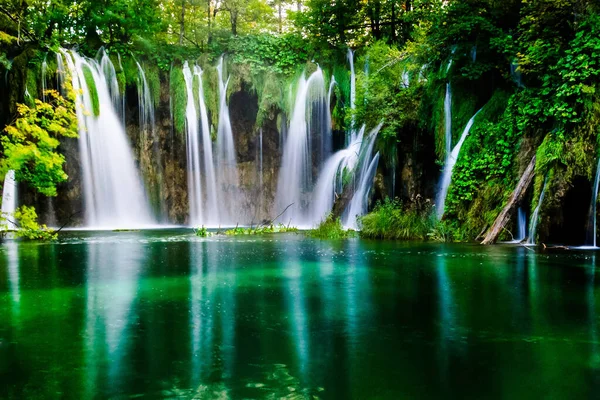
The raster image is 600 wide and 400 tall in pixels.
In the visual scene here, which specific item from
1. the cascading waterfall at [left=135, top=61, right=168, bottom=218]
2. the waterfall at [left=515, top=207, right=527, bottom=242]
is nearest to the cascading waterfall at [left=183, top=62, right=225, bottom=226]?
the cascading waterfall at [left=135, top=61, right=168, bottom=218]

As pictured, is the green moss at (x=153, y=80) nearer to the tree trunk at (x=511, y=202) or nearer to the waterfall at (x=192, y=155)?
the waterfall at (x=192, y=155)

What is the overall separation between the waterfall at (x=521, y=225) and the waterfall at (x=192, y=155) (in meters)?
15.7

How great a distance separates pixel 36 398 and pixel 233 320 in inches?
89.7

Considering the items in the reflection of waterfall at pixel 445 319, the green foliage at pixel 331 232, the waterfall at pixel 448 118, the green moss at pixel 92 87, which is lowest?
the reflection of waterfall at pixel 445 319

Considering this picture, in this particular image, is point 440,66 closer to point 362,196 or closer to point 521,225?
point 362,196

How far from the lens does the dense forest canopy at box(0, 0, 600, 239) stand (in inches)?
460

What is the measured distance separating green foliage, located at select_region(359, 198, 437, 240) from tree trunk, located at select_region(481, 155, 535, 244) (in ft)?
6.55

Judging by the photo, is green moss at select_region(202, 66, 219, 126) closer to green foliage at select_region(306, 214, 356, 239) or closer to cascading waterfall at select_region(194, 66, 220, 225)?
cascading waterfall at select_region(194, 66, 220, 225)

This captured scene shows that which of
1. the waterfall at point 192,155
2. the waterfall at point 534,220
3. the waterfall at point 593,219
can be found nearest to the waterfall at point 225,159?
the waterfall at point 192,155

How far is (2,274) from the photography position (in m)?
8.46

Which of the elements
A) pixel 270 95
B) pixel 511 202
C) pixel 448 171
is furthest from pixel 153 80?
pixel 511 202


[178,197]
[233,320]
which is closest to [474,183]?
[233,320]

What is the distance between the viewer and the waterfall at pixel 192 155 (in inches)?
971

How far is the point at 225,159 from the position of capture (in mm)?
25562
